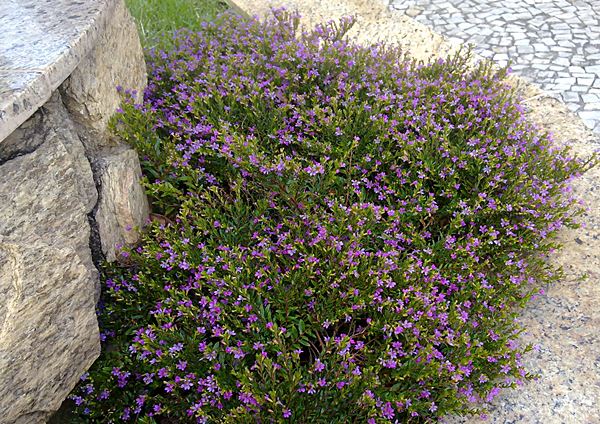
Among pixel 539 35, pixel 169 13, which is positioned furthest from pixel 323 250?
pixel 169 13

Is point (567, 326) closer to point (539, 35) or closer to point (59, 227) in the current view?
point (59, 227)

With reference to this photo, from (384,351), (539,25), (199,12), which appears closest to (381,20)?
(539,25)

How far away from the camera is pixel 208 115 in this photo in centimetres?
314

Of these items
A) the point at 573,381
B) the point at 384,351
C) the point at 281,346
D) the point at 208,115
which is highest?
the point at 208,115

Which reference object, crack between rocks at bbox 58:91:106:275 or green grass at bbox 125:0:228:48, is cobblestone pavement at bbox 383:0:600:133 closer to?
green grass at bbox 125:0:228:48

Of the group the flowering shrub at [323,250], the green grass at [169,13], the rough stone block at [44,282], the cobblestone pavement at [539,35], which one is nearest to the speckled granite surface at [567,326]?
the flowering shrub at [323,250]

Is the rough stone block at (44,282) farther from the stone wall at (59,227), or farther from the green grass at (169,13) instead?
the green grass at (169,13)

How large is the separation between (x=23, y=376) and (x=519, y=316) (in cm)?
210

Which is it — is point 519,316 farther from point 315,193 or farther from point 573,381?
point 315,193

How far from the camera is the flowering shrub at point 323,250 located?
7.44 feet

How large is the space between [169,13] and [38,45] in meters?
3.11

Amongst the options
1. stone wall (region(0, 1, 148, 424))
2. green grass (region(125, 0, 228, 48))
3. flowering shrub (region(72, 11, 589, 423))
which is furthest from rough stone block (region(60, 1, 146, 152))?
green grass (region(125, 0, 228, 48))

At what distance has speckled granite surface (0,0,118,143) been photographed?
2.10m

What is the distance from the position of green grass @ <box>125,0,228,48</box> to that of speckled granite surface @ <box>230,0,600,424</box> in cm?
279
